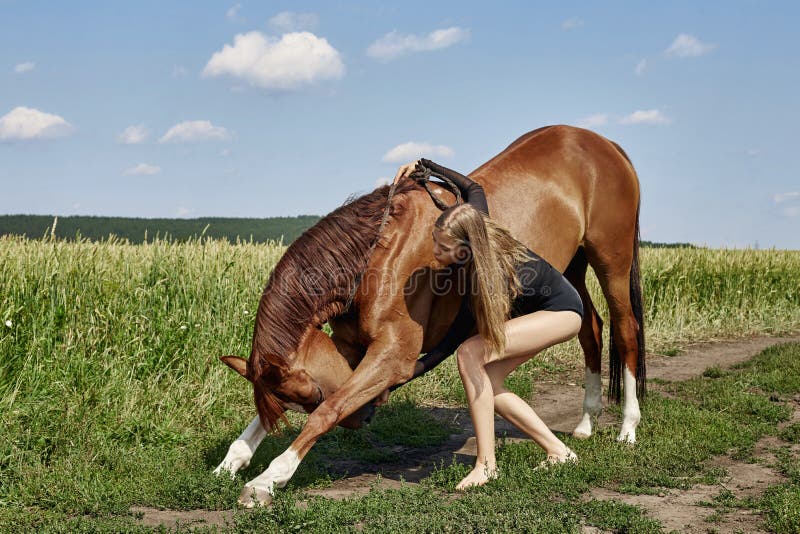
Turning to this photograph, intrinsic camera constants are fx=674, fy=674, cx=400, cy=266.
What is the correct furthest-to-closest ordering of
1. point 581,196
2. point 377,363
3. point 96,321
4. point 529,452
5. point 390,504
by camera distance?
point 96,321
point 581,196
point 529,452
point 377,363
point 390,504

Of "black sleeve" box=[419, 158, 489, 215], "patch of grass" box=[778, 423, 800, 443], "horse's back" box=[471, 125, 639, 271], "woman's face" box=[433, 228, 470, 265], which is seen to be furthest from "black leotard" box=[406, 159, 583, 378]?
"patch of grass" box=[778, 423, 800, 443]

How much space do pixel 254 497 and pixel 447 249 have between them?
6.10 feet

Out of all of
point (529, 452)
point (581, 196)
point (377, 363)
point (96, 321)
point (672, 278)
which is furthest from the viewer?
point (672, 278)

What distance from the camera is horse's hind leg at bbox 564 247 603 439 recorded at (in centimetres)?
594

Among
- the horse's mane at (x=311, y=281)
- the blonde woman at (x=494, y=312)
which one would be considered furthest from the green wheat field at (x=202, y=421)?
the horse's mane at (x=311, y=281)

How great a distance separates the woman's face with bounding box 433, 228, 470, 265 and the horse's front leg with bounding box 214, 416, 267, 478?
167cm

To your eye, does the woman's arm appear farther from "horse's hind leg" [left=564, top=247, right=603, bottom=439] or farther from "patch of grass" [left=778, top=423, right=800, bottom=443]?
"patch of grass" [left=778, top=423, right=800, bottom=443]

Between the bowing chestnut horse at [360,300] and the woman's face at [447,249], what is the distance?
301 millimetres

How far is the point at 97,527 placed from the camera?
3600 mm

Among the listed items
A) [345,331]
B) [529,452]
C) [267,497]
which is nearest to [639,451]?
[529,452]

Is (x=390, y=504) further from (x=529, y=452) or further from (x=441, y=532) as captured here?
(x=529, y=452)

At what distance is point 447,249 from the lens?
164 inches

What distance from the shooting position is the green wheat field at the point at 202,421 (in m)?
3.78

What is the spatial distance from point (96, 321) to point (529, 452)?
414cm
